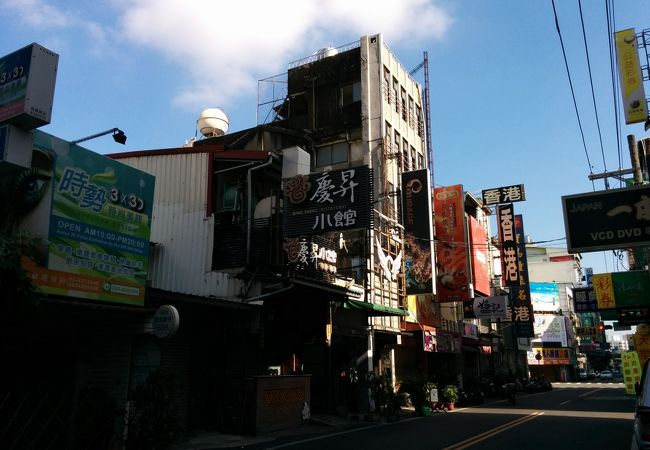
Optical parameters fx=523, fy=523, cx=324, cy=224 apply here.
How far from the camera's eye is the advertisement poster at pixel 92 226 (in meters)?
11.8

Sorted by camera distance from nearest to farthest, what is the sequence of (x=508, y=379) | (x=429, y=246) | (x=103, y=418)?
(x=103, y=418) < (x=429, y=246) < (x=508, y=379)

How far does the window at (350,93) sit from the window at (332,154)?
8.89 ft

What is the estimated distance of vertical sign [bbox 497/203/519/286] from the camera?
143 feet

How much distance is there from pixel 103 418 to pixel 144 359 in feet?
5.86

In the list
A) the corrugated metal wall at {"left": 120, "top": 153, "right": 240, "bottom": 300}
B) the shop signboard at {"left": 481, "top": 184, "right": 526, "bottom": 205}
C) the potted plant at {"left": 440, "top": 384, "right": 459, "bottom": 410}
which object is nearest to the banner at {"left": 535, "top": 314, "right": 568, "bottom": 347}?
the shop signboard at {"left": 481, "top": 184, "right": 526, "bottom": 205}

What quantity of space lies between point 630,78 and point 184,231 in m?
15.2

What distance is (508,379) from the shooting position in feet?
123

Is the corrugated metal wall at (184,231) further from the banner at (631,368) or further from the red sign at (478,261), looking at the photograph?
the red sign at (478,261)

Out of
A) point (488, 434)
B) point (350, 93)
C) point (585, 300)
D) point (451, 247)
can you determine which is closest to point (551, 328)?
point (585, 300)

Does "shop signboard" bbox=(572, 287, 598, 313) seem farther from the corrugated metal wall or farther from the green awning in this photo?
the corrugated metal wall

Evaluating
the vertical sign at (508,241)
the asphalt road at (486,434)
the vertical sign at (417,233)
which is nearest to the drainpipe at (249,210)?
the asphalt road at (486,434)

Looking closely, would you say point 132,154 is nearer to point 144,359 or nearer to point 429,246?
point 144,359

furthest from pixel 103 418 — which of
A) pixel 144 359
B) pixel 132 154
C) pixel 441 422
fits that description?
pixel 441 422

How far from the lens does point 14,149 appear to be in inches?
404
